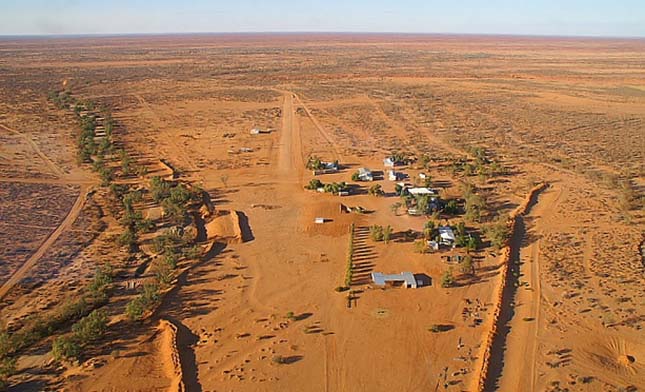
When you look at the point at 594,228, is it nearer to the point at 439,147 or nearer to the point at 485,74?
the point at 439,147

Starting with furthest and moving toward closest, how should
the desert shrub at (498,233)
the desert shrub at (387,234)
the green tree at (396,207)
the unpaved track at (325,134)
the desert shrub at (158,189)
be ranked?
the unpaved track at (325,134) → the desert shrub at (158,189) → the green tree at (396,207) → the desert shrub at (387,234) → the desert shrub at (498,233)

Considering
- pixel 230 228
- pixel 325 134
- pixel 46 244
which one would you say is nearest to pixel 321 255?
pixel 230 228

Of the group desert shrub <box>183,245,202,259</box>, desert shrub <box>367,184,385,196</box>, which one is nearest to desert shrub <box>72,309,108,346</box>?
desert shrub <box>183,245,202,259</box>

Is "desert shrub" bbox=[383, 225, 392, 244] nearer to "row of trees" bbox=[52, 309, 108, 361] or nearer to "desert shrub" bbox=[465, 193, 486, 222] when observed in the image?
"desert shrub" bbox=[465, 193, 486, 222]

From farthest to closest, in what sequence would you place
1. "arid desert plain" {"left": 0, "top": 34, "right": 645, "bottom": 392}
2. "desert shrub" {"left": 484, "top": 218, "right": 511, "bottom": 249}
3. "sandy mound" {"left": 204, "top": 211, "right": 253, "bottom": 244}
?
"sandy mound" {"left": 204, "top": 211, "right": 253, "bottom": 244}
"desert shrub" {"left": 484, "top": 218, "right": 511, "bottom": 249}
"arid desert plain" {"left": 0, "top": 34, "right": 645, "bottom": 392}

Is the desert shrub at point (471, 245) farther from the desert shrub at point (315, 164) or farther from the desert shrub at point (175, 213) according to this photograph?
the desert shrub at point (315, 164)

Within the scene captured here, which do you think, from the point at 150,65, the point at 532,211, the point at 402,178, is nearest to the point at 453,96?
the point at 402,178

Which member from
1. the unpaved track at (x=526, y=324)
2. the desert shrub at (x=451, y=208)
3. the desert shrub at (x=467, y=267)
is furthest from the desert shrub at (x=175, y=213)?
the unpaved track at (x=526, y=324)
